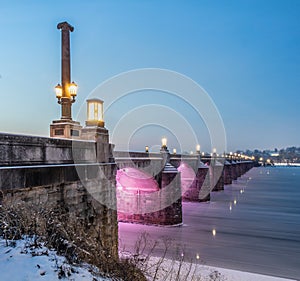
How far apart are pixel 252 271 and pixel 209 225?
781 centimetres

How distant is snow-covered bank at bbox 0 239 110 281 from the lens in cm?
368

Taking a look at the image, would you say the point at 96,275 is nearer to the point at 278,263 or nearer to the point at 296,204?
the point at 278,263

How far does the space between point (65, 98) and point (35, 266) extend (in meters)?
10.9

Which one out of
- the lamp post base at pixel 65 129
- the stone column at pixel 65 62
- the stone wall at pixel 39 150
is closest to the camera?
the stone wall at pixel 39 150

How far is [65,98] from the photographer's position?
13430 millimetres

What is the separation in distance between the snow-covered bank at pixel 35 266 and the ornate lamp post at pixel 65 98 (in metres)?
9.15

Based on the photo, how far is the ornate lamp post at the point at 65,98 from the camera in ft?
42.8

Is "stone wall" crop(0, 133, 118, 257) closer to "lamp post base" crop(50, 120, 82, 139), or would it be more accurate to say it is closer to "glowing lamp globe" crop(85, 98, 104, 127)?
"glowing lamp globe" crop(85, 98, 104, 127)

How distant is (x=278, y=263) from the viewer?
11.8m

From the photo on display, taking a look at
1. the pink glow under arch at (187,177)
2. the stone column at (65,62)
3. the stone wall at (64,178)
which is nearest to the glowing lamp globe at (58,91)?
the stone column at (65,62)

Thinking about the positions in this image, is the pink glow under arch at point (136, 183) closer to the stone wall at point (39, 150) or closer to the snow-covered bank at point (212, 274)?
the snow-covered bank at point (212, 274)

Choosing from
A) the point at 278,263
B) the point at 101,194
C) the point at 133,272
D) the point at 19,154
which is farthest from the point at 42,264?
the point at 278,263

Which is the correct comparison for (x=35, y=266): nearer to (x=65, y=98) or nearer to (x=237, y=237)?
(x=65, y=98)

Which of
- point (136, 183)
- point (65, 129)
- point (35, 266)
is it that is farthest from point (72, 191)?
point (136, 183)
